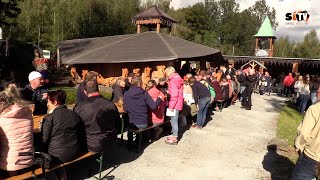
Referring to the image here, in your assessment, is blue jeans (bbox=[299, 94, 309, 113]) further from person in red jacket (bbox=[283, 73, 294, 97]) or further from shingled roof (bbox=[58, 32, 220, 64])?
person in red jacket (bbox=[283, 73, 294, 97])

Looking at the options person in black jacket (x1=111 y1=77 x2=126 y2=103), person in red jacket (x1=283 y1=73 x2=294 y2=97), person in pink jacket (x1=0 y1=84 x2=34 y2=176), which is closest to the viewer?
person in pink jacket (x1=0 y1=84 x2=34 y2=176)

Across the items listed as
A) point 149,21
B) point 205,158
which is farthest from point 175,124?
point 149,21

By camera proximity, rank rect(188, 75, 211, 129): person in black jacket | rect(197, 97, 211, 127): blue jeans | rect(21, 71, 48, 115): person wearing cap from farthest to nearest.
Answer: rect(197, 97, 211, 127): blue jeans → rect(188, 75, 211, 129): person in black jacket → rect(21, 71, 48, 115): person wearing cap

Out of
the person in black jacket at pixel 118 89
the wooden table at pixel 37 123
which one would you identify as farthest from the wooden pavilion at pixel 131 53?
the wooden table at pixel 37 123

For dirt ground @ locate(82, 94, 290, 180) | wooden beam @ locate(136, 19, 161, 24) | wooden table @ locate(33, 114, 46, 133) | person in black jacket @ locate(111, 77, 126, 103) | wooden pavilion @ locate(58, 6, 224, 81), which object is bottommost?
dirt ground @ locate(82, 94, 290, 180)

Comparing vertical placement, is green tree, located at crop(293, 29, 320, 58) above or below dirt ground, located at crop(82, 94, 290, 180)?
above

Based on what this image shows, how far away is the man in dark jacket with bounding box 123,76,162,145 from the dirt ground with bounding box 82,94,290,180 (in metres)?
0.69

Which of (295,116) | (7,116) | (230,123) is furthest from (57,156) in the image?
(295,116)

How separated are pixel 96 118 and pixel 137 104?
1758mm

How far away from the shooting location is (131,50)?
16562 millimetres

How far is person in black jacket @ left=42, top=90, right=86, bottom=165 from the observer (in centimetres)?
470

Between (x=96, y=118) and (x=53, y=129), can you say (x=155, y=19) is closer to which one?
(x=96, y=118)

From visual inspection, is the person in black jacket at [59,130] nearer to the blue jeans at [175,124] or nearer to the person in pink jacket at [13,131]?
the person in pink jacket at [13,131]

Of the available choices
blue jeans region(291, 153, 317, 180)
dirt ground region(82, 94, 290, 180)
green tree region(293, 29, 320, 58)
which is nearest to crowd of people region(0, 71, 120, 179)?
dirt ground region(82, 94, 290, 180)
